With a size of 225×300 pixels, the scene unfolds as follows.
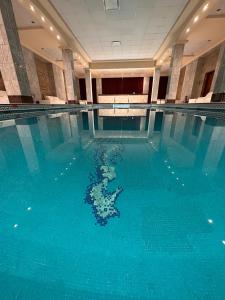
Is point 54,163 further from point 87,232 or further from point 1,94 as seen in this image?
point 1,94

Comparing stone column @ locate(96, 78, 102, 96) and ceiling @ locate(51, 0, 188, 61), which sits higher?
ceiling @ locate(51, 0, 188, 61)

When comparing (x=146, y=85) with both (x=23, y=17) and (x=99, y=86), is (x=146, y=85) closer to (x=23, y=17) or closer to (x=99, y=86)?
(x=99, y=86)

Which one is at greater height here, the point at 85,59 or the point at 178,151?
the point at 85,59

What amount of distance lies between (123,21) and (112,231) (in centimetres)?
697

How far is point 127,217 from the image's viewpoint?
64cm

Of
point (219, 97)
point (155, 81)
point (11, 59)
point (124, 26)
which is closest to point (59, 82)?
point (155, 81)

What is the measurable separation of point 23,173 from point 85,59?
36.8 feet

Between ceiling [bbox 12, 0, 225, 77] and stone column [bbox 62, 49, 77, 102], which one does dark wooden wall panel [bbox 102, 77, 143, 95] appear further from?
stone column [bbox 62, 49, 77, 102]

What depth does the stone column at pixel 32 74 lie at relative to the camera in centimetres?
848

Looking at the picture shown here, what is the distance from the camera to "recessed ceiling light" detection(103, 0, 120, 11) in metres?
4.24

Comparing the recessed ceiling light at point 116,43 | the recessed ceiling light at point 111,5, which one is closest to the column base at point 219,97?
the recessed ceiling light at point 111,5

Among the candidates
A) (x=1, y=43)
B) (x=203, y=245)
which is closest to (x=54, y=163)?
(x=203, y=245)

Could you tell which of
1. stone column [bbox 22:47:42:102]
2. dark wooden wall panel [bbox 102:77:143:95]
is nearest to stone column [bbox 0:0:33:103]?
stone column [bbox 22:47:42:102]

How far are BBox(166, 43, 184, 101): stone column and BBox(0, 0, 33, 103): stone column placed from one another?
687 centimetres
